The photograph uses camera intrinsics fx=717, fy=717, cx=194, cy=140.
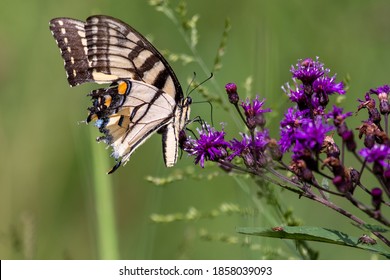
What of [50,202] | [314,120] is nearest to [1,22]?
[50,202]

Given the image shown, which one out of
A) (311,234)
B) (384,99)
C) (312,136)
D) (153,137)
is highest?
(153,137)

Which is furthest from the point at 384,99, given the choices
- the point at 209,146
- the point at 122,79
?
the point at 122,79

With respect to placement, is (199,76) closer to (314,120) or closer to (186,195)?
(186,195)

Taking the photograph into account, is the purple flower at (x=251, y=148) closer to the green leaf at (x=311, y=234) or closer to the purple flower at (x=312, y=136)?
the purple flower at (x=312, y=136)

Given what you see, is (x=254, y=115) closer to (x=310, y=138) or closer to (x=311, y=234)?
(x=310, y=138)

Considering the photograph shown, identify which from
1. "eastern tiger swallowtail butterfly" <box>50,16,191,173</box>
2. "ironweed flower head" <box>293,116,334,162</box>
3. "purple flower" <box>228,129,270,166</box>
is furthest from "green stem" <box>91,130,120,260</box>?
"ironweed flower head" <box>293,116,334,162</box>

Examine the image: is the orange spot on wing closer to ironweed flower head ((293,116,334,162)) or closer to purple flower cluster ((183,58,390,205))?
purple flower cluster ((183,58,390,205))

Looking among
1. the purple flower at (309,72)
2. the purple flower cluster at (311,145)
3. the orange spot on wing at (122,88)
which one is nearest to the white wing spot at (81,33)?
the orange spot on wing at (122,88)
